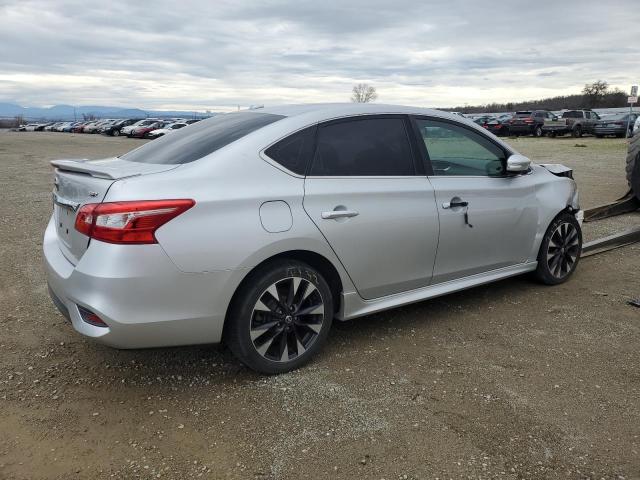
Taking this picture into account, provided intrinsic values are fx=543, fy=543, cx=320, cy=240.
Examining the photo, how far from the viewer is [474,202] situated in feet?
13.3

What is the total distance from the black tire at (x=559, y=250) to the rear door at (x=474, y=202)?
0.25 m

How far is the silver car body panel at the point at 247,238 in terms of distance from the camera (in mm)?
2785

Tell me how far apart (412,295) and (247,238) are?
4.71ft

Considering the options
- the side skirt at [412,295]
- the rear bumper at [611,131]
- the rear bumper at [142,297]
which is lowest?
the side skirt at [412,295]

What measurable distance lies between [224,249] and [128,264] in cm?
49

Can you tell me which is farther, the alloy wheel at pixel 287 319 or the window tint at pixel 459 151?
the window tint at pixel 459 151

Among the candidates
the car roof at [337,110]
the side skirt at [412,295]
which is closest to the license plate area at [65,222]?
the car roof at [337,110]

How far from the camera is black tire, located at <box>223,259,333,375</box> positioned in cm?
307

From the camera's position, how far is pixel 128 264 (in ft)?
8.93

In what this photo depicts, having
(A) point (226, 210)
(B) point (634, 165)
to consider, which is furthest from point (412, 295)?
(B) point (634, 165)

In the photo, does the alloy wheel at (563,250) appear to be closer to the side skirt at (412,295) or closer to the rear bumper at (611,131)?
the side skirt at (412,295)

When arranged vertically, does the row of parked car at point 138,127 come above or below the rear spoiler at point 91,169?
above

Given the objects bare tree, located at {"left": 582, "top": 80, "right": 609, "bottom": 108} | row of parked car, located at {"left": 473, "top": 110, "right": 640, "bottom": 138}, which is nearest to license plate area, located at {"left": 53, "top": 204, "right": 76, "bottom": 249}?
row of parked car, located at {"left": 473, "top": 110, "right": 640, "bottom": 138}

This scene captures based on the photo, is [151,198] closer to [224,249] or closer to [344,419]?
[224,249]
